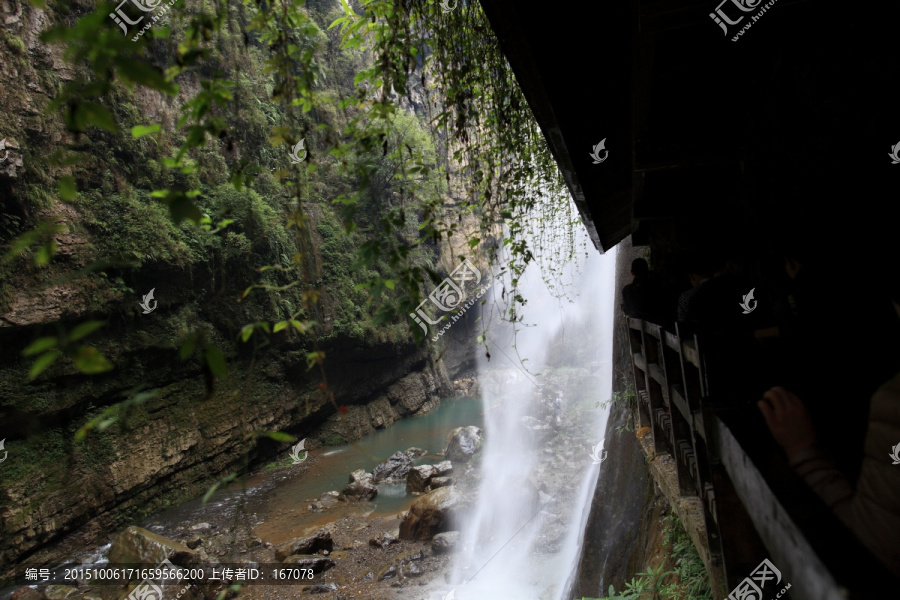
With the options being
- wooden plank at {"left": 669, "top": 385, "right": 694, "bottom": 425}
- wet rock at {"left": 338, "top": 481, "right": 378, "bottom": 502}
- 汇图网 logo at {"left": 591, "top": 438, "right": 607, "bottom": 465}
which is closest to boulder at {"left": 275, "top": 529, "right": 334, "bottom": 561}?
wet rock at {"left": 338, "top": 481, "right": 378, "bottom": 502}

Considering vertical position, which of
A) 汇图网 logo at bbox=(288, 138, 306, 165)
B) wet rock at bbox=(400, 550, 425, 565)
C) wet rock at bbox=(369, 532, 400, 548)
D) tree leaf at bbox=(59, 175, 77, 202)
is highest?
汇图网 logo at bbox=(288, 138, 306, 165)

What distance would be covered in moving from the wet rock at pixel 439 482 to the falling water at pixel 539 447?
87 centimetres

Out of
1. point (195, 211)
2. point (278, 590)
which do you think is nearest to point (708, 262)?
point (195, 211)

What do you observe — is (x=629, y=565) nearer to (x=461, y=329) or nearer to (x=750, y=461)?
(x=750, y=461)

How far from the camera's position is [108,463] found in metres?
9.55

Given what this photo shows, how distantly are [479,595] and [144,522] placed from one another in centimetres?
703

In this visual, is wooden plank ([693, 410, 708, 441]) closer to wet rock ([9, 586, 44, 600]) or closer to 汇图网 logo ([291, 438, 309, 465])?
wet rock ([9, 586, 44, 600])

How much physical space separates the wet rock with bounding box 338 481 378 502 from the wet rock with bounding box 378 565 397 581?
136 inches

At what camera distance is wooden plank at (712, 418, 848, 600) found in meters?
0.78

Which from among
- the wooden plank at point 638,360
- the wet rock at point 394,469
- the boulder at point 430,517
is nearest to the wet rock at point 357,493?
the wet rock at point 394,469

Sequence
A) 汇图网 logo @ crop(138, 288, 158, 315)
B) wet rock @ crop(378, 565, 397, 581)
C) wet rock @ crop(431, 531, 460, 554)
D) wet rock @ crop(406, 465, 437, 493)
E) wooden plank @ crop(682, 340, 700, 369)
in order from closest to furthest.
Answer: wooden plank @ crop(682, 340, 700, 369) → wet rock @ crop(378, 565, 397, 581) → wet rock @ crop(431, 531, 460, 554) → 汇图网 logo @ crop(138, 288, 158, 315) → wet rock @ crop(406, 465, 437, 493)

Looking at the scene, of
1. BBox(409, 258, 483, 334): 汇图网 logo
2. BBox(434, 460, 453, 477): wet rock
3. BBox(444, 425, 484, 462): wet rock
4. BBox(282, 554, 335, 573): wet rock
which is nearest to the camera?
BBox(409, 258, 483, 334): 汇图网 logo

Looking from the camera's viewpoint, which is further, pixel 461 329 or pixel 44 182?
pixel 461 329

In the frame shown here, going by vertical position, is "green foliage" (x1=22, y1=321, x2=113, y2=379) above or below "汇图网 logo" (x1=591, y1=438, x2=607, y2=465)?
above
